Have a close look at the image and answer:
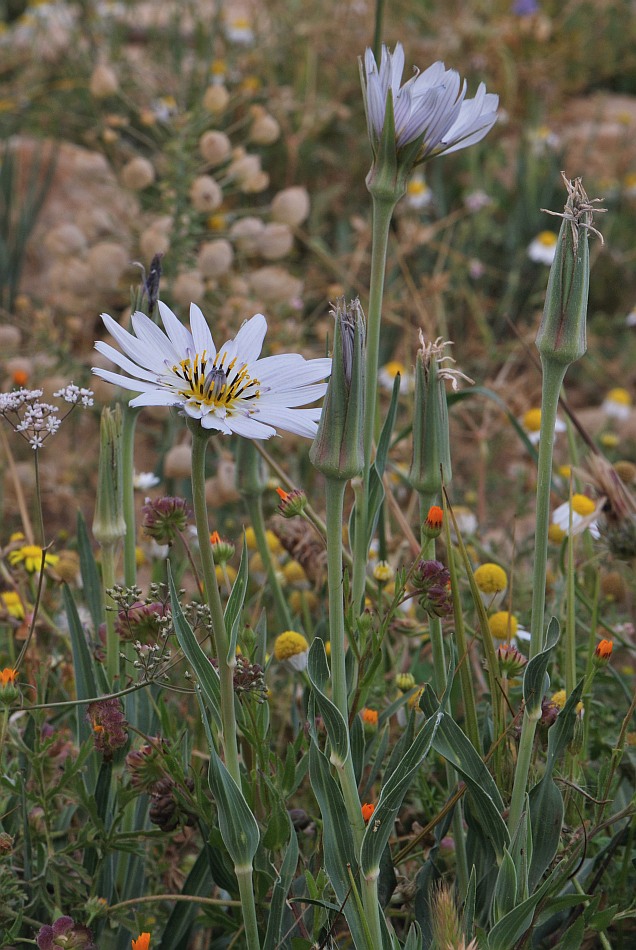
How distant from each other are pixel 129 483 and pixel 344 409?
1.24ft

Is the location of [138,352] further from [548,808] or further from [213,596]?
[548,808]

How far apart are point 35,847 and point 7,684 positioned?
0.25 meters

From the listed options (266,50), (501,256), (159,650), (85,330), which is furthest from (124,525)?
(266,50)

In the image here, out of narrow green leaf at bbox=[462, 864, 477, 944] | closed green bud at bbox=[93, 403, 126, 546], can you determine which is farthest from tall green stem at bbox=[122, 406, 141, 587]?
narrow green leaf at bbox=[462, 864, 477, 944]

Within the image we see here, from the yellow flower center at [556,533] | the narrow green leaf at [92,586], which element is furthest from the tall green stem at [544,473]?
the yellow flower center at [556,533]

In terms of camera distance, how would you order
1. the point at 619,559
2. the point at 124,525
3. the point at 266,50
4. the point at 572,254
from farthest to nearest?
the point at 266,50 < the point at 619,559 < the point at 124,525 < the point at 572,254

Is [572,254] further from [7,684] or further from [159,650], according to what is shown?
[7,684]

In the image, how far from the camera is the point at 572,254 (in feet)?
2.63

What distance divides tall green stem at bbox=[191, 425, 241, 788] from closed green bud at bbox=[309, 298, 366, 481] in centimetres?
9

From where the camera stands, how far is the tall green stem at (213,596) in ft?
2.29

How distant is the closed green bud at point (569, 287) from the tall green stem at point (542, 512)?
2cm

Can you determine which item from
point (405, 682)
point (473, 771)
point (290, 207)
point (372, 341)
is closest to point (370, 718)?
point (405, 682)

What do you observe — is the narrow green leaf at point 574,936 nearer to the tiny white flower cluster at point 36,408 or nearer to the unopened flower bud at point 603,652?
the unopened flower bud at point 603,652

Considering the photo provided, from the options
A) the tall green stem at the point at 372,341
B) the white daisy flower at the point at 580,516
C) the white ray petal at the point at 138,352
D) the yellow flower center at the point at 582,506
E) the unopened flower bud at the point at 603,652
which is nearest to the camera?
the white ray petal at the point at 138,352
